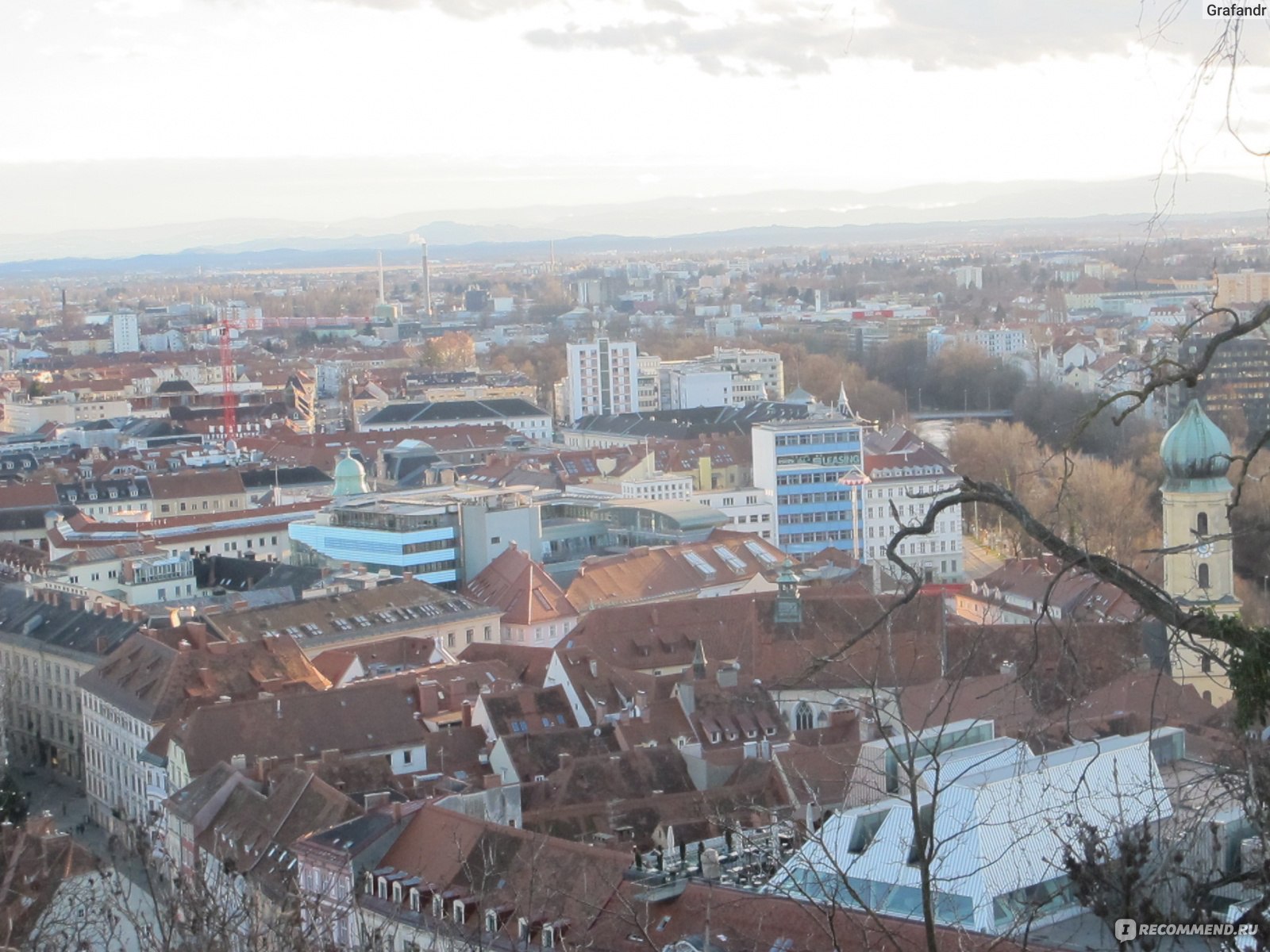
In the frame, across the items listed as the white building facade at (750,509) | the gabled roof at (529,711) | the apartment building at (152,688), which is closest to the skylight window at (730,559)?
the white building facade at (750,509)

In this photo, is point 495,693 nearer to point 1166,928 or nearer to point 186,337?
point 1166,928

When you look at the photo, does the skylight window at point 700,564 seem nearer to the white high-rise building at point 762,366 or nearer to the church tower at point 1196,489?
the church tower at point 1196,489

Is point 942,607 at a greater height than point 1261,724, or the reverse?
point 1261,724

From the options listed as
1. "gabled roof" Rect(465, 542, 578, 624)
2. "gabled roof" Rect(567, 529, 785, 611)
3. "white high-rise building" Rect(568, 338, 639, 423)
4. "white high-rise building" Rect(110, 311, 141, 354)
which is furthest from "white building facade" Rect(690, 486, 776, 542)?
"white high-rise building" Rect(110, 311, 141, 354)

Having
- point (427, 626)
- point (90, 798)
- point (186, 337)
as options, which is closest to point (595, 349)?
point (427, 626)

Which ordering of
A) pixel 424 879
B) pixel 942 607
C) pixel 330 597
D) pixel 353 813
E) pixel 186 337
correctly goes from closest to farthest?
pixel 424 879 → pixel 353 813 → pixel 942 607 → pixel 330 597 → pixel 186 337
